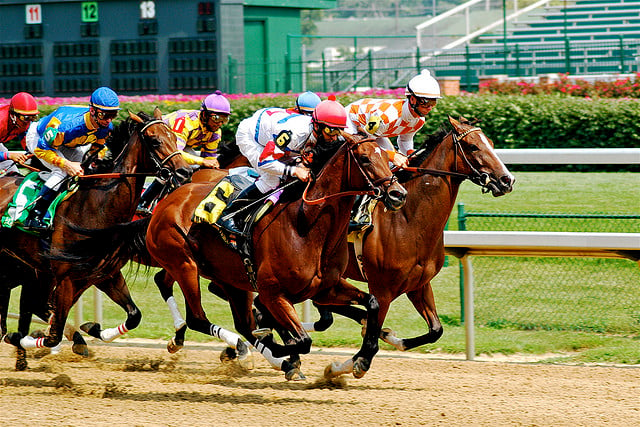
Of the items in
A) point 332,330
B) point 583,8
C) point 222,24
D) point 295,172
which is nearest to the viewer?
point 295,172

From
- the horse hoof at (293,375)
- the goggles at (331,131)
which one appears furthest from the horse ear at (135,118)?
the horse hoof at (293,375)

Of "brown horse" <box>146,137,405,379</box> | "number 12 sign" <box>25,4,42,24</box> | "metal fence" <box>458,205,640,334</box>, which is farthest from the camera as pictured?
"number 12 sign" <box>25,4,42,24</box>

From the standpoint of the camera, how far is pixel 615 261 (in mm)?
8008

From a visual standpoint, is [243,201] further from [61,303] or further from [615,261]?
[615,261]

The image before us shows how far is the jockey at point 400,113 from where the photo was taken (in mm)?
6148

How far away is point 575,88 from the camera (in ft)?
55.5

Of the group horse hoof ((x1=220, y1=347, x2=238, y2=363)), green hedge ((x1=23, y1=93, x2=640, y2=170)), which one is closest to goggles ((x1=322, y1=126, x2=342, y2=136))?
horse hoof ((x1=220, y1=347, x2=238, y2=363))

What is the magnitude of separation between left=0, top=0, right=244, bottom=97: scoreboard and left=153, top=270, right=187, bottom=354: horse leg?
9476 millimetres

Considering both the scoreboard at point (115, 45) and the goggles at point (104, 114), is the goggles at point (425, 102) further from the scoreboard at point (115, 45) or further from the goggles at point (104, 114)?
the scoreboard at point (115, 45)

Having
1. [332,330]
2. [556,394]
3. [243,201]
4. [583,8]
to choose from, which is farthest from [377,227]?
[583,8]

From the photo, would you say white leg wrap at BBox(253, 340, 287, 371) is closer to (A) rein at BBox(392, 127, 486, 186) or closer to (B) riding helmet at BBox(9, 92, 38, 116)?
(A) rein at BBox(392, 127, 486, 186)

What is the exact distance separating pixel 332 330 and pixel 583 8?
2316 centimetres

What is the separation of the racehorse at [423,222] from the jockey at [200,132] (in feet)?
4.93

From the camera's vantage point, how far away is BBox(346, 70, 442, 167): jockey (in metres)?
6.15
